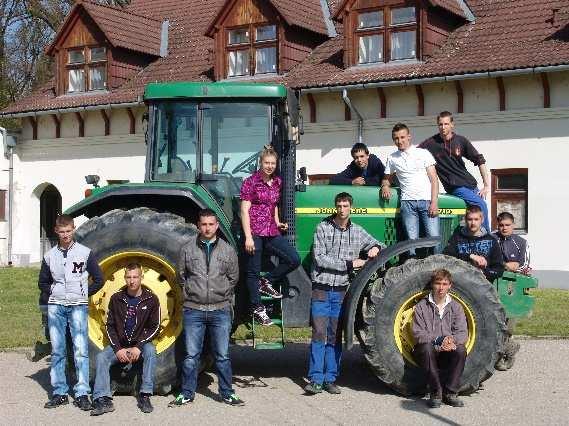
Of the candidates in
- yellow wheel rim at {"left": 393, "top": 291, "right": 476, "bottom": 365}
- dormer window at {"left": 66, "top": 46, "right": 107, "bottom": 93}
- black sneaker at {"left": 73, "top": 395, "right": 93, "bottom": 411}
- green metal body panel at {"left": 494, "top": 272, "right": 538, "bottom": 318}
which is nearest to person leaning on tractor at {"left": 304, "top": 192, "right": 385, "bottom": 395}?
yellow wheel rim at {"left": 393, "top": 291, "right": 476, "bottom": 365}

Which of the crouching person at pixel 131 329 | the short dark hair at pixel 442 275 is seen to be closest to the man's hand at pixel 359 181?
the short dark hair at pixel 442 275

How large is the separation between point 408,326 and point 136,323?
7.36 feet

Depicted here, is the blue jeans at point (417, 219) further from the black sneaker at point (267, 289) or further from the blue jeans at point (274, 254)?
the black sneaker at point (267, 289)

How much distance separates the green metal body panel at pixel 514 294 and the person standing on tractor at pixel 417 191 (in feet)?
2.40

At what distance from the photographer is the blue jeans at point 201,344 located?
25.7 ft

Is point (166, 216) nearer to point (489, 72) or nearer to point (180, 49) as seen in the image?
point (489, 72)

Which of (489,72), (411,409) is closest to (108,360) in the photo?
(411,409)

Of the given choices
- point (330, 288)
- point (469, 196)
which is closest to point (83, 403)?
point (330, 288)

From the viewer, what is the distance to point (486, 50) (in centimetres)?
1955

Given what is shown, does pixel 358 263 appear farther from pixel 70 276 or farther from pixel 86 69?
pixel 86 69

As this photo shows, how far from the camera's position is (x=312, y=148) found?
21641 mm

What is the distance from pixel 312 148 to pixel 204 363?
1371 centimetres

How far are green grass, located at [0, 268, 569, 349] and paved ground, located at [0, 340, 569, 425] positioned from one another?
5.02 ft

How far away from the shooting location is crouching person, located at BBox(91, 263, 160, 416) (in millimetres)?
7879
